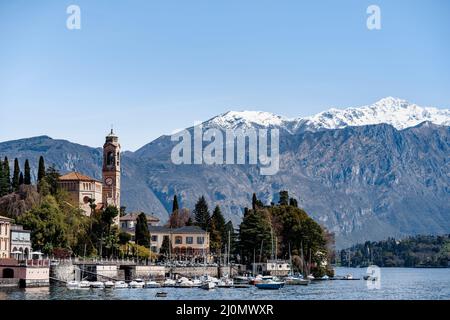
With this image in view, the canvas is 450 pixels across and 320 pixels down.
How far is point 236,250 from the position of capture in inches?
6093

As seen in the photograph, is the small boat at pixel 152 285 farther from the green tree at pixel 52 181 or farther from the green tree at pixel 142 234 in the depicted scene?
the green tree at pixel 142 234

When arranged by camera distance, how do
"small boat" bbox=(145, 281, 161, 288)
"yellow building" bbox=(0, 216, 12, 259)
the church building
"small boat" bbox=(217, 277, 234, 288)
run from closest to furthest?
"small boat" bbox=(145, 281, 161, 288), "yellow building" bbox=(0, 216, 12, 259), "small boat" bbox=(217, 277, 234, 288), the church building

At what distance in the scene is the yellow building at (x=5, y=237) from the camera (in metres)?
106

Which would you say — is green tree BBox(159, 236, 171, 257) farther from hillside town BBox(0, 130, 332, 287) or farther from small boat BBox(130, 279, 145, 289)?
small boat BBox(130, 279, 145, 289)

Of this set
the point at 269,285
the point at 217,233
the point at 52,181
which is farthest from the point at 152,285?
the point at 217,233

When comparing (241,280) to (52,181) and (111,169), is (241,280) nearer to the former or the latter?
(52,181)

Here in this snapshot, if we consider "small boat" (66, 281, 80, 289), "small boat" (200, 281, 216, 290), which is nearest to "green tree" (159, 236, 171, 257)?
"small boat" (200, 281, 216, 290)

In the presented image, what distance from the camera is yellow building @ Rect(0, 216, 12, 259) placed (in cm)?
10550

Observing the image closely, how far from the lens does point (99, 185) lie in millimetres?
157500

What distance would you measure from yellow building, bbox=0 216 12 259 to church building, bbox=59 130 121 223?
32.3 metres

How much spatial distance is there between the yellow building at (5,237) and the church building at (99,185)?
32.3 meters
